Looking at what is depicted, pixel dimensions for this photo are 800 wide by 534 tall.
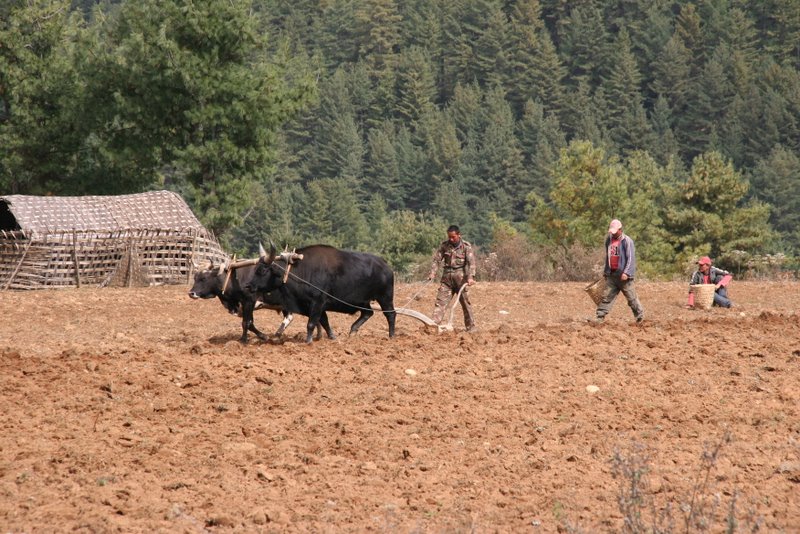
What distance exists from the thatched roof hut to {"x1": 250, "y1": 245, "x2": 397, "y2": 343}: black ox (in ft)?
37.1

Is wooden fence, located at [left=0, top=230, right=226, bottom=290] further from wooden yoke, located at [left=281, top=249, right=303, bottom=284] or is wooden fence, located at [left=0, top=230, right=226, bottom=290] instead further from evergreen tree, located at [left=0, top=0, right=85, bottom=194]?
wooden yoke, located at [left=281, top=249, right=303, bottom=284]

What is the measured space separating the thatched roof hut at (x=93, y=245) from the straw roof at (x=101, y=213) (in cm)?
2

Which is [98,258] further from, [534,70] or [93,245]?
[534,70]

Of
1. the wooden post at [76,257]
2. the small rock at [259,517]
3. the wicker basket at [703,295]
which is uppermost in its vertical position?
the wicker basket at [703,295]

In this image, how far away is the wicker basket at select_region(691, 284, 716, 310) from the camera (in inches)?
862

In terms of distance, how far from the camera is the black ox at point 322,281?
16016mm

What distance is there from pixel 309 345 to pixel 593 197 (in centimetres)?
4130

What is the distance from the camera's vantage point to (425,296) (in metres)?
24.4

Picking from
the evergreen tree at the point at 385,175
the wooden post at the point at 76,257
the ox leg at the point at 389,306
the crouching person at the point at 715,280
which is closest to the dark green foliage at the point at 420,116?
the evergreen tree at the point at 385,175

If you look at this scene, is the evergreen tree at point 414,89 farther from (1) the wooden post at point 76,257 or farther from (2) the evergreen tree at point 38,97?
(1) the wooden post at point 76,257

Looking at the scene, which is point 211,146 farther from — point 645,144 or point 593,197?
point 645,144

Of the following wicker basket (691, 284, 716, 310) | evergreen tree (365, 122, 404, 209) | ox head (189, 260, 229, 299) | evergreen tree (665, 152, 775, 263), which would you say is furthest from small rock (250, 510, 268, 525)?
evergreen tree (365, 122, 404, 209)

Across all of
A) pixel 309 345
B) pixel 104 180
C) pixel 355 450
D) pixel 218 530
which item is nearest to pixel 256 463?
pixel 355 450

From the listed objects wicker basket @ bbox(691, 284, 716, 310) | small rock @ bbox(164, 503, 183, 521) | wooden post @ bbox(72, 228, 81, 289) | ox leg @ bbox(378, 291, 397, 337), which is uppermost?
wicker basket @ bbox(691, 284, 716, 310)
